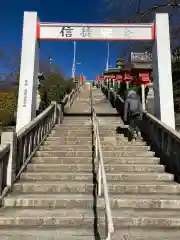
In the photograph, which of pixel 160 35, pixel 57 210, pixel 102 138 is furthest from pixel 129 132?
pixel 57 210

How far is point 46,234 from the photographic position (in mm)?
5250

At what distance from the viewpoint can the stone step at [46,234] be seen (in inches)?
199

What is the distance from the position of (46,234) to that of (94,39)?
8594 millimetres

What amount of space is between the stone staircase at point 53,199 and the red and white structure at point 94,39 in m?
2.32

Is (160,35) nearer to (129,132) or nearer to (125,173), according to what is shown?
(129,132)

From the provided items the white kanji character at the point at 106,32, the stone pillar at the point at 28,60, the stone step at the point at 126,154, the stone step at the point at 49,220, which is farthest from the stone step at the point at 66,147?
the stone step at the point at 49,220

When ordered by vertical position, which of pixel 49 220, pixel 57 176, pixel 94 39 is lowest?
pixel 49 220

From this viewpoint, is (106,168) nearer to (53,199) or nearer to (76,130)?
(53,199)

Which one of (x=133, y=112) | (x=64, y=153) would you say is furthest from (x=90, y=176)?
(x=133, y=112)

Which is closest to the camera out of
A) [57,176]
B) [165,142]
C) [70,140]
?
[57,176]

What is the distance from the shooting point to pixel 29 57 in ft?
39.1

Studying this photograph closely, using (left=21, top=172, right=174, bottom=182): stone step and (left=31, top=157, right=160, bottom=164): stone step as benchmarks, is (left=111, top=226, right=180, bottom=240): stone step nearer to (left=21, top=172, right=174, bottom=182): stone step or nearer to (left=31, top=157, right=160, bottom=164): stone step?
(left=21, top=172, right=174, bottom=182): stone step

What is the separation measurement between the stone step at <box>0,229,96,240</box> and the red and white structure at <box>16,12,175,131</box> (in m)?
6.53

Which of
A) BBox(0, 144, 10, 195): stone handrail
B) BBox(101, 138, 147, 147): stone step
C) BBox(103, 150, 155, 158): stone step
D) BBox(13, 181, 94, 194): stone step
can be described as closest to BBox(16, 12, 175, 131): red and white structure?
BBox(101, 138, 147, 147): stone step
